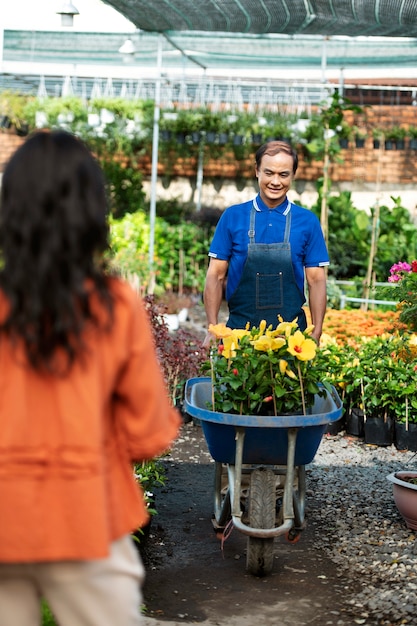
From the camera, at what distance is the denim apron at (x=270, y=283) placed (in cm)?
447

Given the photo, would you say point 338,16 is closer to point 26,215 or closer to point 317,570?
point 317,570

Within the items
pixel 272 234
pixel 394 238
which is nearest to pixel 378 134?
pixel 394 238

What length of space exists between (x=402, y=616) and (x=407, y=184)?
9.91 m

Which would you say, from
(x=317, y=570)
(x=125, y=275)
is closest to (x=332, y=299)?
(x=125, y=275)

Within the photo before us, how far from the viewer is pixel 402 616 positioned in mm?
3623

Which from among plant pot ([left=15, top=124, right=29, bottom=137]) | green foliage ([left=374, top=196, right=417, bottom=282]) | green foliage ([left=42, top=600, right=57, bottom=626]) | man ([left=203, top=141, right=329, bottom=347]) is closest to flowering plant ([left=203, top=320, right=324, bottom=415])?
man ([left=203, top=141, right=329, bottom=347])

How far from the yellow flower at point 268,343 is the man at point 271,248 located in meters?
0.65

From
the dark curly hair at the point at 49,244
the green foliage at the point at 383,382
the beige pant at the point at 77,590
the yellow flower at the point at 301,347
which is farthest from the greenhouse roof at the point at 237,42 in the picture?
the beige pant at the point at 77,590

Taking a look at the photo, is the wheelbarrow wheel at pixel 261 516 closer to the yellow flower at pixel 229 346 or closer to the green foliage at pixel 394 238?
the yellow flower at pixel 229 346

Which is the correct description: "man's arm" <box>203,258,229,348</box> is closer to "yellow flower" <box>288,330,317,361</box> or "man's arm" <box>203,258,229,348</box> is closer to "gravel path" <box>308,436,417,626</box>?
"yellow flower" <box>288,330,317,361</box>

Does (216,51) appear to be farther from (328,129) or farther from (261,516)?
(261,516)

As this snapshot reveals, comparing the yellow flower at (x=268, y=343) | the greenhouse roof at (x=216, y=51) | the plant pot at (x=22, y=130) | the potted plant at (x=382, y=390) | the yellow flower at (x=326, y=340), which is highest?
the greenhouse roof at (x=216, y=51)

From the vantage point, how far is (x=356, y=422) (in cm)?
656

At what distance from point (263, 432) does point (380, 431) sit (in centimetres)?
279
